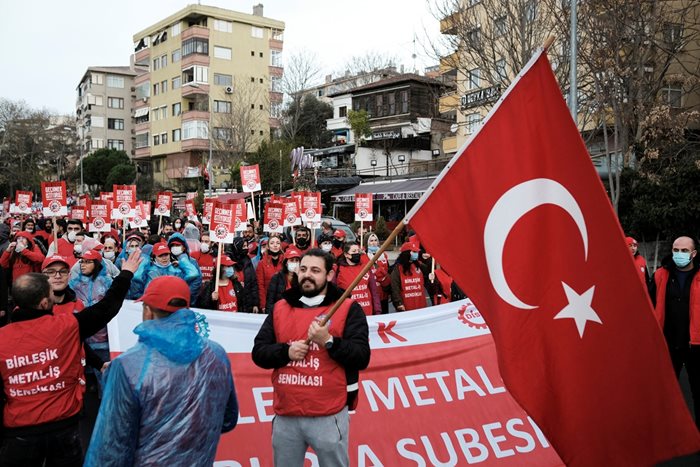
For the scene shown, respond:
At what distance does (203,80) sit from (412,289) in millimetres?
56778

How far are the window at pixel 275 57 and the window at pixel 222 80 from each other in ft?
19.8

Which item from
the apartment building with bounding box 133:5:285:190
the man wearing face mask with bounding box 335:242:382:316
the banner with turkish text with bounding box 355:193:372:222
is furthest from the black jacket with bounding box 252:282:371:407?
the apartment building with bounding box 133:5:285:190

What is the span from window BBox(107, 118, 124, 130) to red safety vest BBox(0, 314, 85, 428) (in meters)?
86.2

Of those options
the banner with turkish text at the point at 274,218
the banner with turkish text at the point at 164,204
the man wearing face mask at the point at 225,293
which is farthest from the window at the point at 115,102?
the man wearing face mask at the point at 225,293

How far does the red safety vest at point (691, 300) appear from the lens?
5.81 m

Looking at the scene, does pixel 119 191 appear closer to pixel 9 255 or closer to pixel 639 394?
pixel 9 255

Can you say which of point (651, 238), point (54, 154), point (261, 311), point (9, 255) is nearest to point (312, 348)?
point (261, 311)

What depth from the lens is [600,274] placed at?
10.6 ft

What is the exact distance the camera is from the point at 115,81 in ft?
276

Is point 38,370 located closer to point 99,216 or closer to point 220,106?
point 99,216

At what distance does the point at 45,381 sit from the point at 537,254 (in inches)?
110

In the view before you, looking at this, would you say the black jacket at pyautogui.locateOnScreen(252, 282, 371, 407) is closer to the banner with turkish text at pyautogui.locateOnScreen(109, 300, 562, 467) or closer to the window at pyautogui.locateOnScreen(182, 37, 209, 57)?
the banner with turkish text at pyautogui.locateOnScreen(109, 300, 562, 467)

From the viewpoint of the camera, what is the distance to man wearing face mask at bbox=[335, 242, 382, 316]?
8055 millimetres

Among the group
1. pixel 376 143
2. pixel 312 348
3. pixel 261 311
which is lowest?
pixel 261 311
